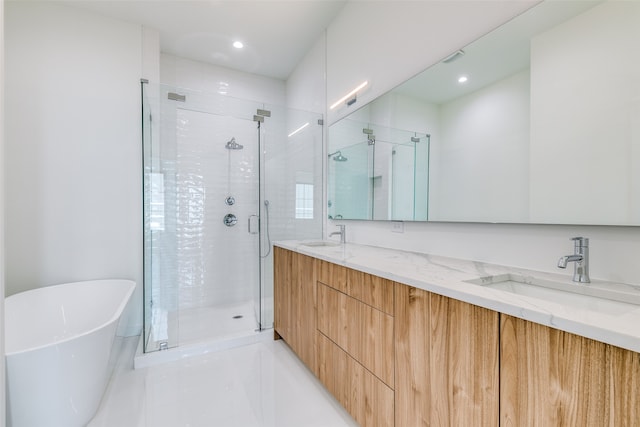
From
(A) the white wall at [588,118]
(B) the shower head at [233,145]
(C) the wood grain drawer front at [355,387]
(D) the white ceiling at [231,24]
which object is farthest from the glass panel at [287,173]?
(A) the white wall at [588,118]

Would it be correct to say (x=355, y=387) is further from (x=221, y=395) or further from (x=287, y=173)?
(x=287, y=173)

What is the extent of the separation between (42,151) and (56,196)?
0.39 m

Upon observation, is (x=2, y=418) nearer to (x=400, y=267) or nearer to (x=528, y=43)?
(x=400, y=267)

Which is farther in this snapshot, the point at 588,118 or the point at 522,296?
the point at 588,118

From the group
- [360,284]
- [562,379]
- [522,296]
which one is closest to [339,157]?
[360,284]

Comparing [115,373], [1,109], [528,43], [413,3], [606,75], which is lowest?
[115,373]

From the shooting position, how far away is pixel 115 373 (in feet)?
6.49

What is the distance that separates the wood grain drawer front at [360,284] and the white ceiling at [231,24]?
2.29 m

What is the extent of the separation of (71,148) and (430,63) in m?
2.99

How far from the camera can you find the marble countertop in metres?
0.58

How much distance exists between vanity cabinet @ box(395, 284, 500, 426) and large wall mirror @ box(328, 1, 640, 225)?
61 cm

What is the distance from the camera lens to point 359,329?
1.35 metres

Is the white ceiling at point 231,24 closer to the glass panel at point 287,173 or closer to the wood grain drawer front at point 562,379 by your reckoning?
the glass panel at point 287,173

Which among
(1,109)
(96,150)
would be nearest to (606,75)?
(1,109)
